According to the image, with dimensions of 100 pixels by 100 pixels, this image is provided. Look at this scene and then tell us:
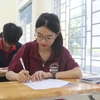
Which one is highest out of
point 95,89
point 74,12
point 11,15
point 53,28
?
point 11,15

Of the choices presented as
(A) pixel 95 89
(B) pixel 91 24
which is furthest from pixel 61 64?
(B) pixel 91 24

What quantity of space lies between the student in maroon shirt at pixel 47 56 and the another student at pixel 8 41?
2.43 feet

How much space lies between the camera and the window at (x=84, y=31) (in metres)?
2.18

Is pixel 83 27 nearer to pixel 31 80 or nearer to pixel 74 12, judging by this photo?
pixel 74 12

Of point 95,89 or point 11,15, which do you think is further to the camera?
point 11,15

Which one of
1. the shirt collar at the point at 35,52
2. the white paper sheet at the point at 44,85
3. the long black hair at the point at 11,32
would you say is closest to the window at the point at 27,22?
the long black hair at the point at 11,32

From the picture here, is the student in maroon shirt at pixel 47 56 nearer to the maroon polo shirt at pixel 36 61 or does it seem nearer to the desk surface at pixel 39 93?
the maroon polo shirt at pixel 36 61

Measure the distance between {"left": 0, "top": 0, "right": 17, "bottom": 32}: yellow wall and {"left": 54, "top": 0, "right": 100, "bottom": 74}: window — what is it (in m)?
2.97

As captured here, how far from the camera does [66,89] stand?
960mm

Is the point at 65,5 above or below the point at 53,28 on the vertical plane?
above

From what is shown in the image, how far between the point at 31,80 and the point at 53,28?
0.43 meters

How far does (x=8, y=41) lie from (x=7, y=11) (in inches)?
137

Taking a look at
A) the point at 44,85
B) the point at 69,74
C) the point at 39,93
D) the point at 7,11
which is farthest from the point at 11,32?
the point at 7,11

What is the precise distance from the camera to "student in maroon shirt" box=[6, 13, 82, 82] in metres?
1.39
